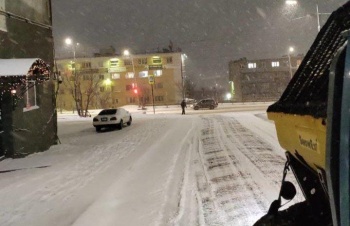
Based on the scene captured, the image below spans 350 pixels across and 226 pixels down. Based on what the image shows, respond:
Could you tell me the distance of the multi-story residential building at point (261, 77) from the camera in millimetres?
92812

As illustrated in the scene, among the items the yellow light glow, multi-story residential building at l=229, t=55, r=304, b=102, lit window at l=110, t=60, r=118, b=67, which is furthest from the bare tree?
multi-story residential building at l=229, t=55, r=304, b=102

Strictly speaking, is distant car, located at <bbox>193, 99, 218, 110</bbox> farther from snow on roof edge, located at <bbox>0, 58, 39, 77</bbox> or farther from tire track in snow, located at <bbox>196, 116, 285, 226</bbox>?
snow on roof edge, located at <bbox>0, 58, 39, 77</bbox>

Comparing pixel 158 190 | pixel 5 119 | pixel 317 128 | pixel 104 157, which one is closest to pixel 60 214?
pixel 158 190

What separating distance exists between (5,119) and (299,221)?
1349cm

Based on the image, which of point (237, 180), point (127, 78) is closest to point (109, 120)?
point (237, 180)

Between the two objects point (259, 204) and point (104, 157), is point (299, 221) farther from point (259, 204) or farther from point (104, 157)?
point (104, 157)

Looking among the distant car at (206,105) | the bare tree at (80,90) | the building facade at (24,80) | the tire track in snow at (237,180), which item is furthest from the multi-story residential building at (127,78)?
the tire track in snow at (237,180)

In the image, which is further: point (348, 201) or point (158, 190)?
point (158, 190)

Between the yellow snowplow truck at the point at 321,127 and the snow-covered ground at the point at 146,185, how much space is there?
2.47 metres

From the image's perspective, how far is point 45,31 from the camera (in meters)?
19.0

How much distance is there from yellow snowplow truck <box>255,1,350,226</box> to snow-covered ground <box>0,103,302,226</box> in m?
2.47

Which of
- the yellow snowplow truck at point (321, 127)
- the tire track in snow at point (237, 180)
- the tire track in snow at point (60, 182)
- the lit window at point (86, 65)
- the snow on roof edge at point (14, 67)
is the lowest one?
the tire track in snow at point (60, 182)

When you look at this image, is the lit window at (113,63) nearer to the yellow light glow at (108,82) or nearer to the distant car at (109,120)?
the yellow light glow at (108,82)

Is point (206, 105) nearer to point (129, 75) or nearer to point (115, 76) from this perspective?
point (129, 75)
